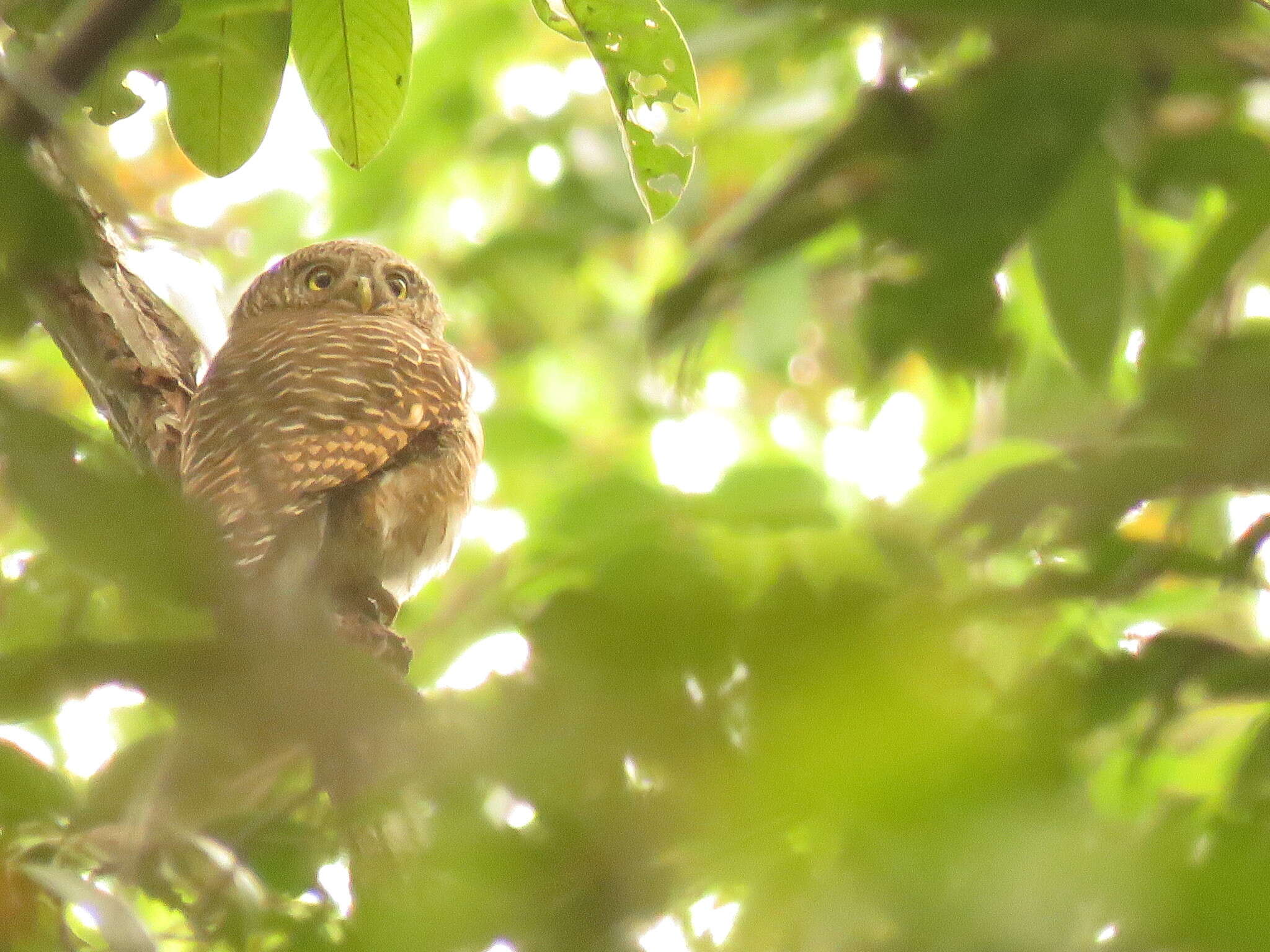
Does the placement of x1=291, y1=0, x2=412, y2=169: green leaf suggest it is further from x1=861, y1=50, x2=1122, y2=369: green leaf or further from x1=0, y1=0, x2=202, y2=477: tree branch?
x1=861, y1=50, x2=1122, y2=369: green leaf

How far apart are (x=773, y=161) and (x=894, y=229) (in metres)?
4.33

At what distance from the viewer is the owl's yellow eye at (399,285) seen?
5.82 m

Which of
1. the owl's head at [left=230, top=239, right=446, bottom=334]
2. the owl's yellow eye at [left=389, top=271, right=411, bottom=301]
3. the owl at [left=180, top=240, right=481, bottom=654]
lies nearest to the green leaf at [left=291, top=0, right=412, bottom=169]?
the owl at [left=180, top=240, right=481, bottom=654]

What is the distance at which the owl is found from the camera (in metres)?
3.01

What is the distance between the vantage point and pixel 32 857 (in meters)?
1.44

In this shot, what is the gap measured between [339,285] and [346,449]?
7.54 ft

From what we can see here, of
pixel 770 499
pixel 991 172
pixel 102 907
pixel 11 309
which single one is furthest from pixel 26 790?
pixel 991 172

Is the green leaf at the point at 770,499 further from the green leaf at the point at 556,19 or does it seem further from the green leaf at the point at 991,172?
the green leaf at the point at 556,19

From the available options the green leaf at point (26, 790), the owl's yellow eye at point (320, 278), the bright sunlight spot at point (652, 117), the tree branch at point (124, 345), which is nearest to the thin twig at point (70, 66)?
the green leaf at point (26, 790)

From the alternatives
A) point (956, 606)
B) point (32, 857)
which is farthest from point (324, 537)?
point (956, 606)

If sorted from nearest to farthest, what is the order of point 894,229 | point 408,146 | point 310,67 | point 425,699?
point 425,699 < point 894,229 < point 310,67 < point 408,146

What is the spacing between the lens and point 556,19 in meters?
1.79

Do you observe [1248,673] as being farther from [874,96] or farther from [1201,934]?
[874,96]

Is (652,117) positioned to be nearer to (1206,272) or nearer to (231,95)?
(231,95)
